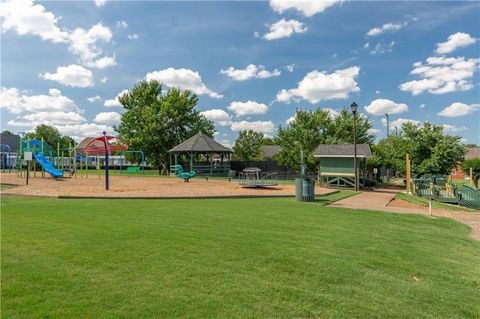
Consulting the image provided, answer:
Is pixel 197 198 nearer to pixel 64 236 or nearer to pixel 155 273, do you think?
pixel 64 236

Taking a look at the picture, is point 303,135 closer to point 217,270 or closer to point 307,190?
point 307,190

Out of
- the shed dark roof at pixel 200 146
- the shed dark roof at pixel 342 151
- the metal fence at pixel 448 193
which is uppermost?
the shed dark roof at pixel 200 146

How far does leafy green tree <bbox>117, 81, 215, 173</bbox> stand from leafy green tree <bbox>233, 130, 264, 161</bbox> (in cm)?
3614

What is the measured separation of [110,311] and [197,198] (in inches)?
474

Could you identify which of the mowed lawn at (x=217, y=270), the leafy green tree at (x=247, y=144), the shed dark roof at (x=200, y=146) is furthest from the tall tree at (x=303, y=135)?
the leafy green tree at (x=247, y=144)

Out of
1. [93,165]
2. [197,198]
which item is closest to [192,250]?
[197,198]

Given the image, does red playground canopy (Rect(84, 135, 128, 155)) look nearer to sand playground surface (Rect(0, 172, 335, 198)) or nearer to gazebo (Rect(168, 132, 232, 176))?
sand playground surface (Rect(0, 172, 335, 198))

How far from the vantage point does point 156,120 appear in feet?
150

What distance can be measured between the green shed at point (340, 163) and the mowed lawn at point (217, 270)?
1871cm

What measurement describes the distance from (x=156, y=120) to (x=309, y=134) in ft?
61.6

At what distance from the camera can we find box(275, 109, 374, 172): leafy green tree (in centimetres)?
3675

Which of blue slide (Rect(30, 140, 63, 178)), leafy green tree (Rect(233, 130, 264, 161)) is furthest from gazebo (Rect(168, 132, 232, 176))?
leafy green tree (Rect(233, 130, 264, 161))

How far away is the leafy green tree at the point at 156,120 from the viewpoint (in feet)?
150

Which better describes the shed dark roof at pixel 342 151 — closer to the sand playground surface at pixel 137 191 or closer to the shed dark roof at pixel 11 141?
the sand playground surface at pixel 137 191
